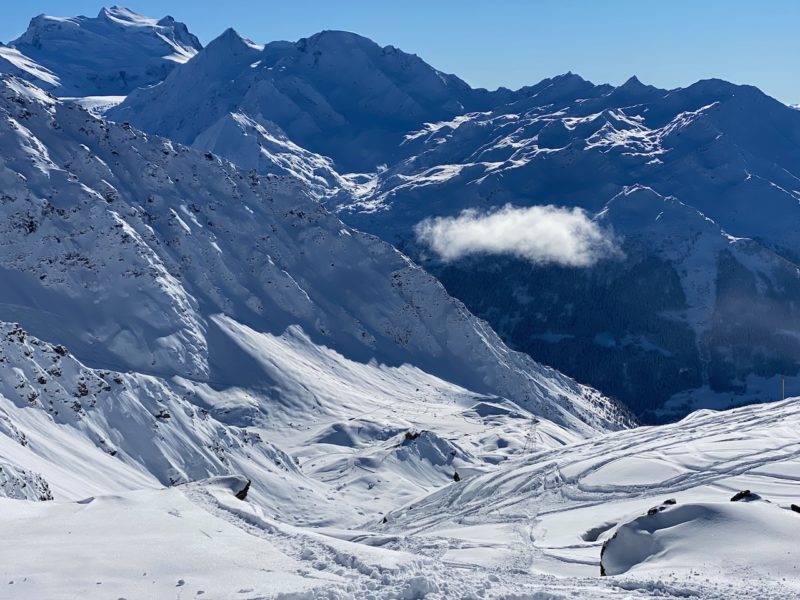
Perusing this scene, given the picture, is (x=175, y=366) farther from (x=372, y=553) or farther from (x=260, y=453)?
(x=372, y=553)

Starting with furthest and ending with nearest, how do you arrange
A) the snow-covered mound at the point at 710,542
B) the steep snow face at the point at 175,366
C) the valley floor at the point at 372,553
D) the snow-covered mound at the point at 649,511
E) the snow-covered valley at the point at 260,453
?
the steep snow face at the point at 175,366
the snow-covered mound at the point at 649,511
the snow-covered mound at the point at 710,542
the snow-covered valley at the point at 260,453
the valley floor at the point at 372,553

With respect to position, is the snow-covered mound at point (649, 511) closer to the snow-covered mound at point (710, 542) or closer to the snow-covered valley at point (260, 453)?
the snow-covered mound at point (710, 542)

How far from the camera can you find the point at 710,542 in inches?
1432

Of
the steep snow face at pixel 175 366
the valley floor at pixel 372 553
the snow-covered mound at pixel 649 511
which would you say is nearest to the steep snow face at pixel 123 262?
the steep snow face at pixel 175 366

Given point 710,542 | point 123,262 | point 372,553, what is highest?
point 123,262

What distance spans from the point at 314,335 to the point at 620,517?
138m

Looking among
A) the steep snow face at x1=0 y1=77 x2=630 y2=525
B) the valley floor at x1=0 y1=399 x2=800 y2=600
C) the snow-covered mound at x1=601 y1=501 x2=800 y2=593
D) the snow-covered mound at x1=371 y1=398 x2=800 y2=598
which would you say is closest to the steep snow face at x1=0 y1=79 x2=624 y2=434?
the steep snow face at x1=0 y1=77 x2=630 y2=525

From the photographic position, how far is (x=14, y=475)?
196 ft

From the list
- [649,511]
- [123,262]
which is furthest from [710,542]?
[123,262]

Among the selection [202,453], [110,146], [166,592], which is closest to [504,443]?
[202,453]

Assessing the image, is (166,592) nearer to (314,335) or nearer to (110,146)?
(314,335)

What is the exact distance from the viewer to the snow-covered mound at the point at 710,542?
33.7 metres

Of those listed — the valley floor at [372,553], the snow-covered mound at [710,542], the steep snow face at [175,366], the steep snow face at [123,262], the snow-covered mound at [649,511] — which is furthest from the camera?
the steep snow face at [123,262]

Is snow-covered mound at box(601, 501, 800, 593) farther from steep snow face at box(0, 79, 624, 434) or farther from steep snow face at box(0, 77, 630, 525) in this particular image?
steep snow face at box(0, 79, 624, 434)
